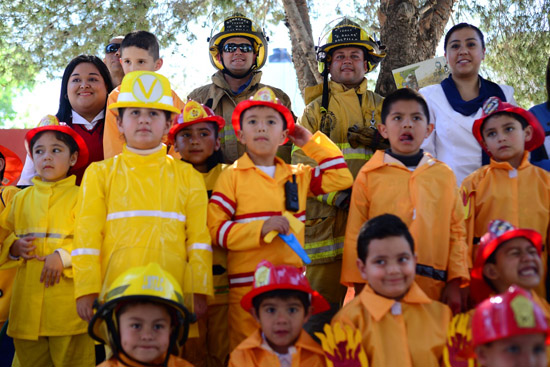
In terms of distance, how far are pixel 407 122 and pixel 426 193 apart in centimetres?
56

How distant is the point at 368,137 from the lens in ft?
17.6

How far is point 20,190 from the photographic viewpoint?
16.3 feet

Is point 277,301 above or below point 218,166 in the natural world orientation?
below

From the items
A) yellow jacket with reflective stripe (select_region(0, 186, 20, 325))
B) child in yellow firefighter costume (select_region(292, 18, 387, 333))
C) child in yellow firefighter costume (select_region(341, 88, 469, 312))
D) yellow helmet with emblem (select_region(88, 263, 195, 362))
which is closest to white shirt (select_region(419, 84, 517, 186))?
child in yellow firefighter costume (select_region(292, 18, 387, 333))

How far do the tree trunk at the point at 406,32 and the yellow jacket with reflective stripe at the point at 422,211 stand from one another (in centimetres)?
297

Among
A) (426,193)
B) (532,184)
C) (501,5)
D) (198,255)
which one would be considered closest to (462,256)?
(426,193)

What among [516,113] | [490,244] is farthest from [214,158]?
[516,113]

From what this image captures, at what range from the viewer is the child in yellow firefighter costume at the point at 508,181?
14.7 feet

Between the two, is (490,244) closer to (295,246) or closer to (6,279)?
(295,246)

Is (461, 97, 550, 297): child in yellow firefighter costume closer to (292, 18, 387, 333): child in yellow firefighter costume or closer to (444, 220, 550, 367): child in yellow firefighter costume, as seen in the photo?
(444, 220, 550, 367): child in yellow firefighter costume

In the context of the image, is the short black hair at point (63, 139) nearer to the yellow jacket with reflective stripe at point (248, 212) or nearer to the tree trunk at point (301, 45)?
the yellow jacket with reflective stripe at point (248, 212)

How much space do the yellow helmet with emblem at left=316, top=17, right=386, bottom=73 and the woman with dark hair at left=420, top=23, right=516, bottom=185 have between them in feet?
2.10

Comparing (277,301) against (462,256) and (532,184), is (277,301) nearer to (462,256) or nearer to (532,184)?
(462,256)

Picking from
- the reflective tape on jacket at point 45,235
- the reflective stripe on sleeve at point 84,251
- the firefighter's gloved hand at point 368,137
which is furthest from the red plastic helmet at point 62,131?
the firefighter's gloved hand at point 368,137
